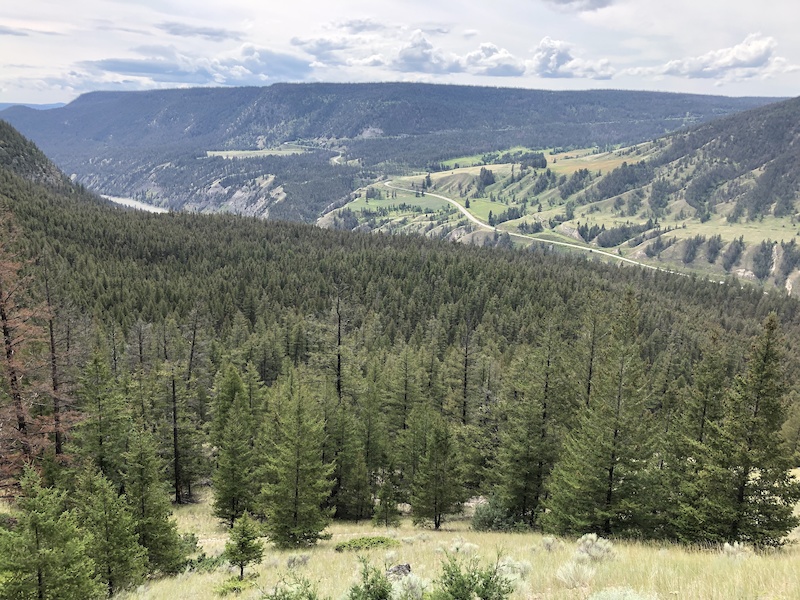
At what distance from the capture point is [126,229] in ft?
549

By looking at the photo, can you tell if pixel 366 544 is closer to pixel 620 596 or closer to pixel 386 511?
pixel 386 511

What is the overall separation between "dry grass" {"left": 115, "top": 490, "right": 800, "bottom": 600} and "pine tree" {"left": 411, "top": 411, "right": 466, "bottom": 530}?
7.56 metres

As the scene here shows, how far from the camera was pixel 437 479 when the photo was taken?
3394cm

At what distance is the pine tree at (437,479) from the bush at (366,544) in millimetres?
8749

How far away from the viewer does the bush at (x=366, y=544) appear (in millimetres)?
23717

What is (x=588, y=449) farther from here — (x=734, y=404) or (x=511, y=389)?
(x=511, y=389)

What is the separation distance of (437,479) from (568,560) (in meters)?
20.7

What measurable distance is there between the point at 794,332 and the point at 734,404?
15405 cm

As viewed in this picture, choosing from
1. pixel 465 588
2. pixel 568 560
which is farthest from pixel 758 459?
pixel 465 588

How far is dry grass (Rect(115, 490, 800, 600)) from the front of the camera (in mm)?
9500

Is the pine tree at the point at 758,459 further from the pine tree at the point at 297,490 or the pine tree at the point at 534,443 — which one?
the pine tree at the point at 297,490

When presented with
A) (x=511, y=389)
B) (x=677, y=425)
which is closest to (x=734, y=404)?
(x=677, y=425)

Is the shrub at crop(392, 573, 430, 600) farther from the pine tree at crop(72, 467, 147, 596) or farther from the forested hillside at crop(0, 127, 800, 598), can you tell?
the pine tree at crop(72, 467, 147, 596)

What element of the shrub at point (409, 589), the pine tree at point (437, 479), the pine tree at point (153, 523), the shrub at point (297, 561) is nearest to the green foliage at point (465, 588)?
the shrub at point (409, 589)
